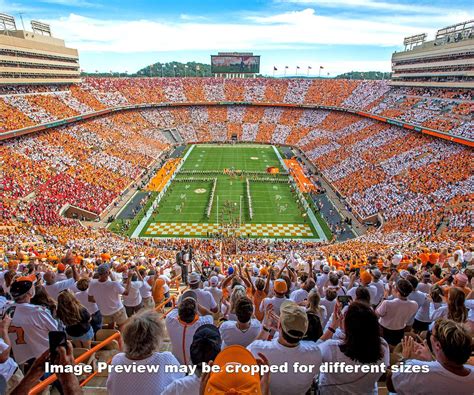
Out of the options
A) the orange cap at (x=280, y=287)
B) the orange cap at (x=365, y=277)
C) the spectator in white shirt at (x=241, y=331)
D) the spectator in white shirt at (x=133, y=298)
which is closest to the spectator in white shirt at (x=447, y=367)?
the spectator in white shirt at (x=241, y=331)

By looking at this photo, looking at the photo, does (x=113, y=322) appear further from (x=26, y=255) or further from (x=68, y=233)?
(x=68, y=233)

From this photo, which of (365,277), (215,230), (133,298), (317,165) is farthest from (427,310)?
(317,165)

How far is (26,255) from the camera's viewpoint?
47.2 feet

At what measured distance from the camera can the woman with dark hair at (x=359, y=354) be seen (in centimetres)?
312

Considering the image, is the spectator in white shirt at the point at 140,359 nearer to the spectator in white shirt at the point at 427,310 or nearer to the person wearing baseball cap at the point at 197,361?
the person wearing baseball cap at the point at 197,361

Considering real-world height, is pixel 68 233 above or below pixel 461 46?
below

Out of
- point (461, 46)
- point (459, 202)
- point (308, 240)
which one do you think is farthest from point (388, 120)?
point (308, 240)

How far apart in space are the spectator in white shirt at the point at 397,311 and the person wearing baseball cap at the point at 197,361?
131 inches

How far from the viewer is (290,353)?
3.20m

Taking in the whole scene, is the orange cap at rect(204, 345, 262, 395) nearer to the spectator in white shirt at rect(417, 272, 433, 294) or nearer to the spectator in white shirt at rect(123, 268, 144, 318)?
the spectator in white shirt at rect(123, 268, 144, 318)

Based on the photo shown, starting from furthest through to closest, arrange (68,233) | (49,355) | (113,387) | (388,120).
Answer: (388,120) → (68,233) → (113,387) → (49,355)

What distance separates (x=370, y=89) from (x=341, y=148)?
20.0 metres

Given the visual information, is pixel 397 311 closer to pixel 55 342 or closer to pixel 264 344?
pixel 264 344

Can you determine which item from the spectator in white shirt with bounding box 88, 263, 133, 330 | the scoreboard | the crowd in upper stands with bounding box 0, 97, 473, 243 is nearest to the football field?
the crowd in upper stands with bounding box 0, 97, 473, 243
